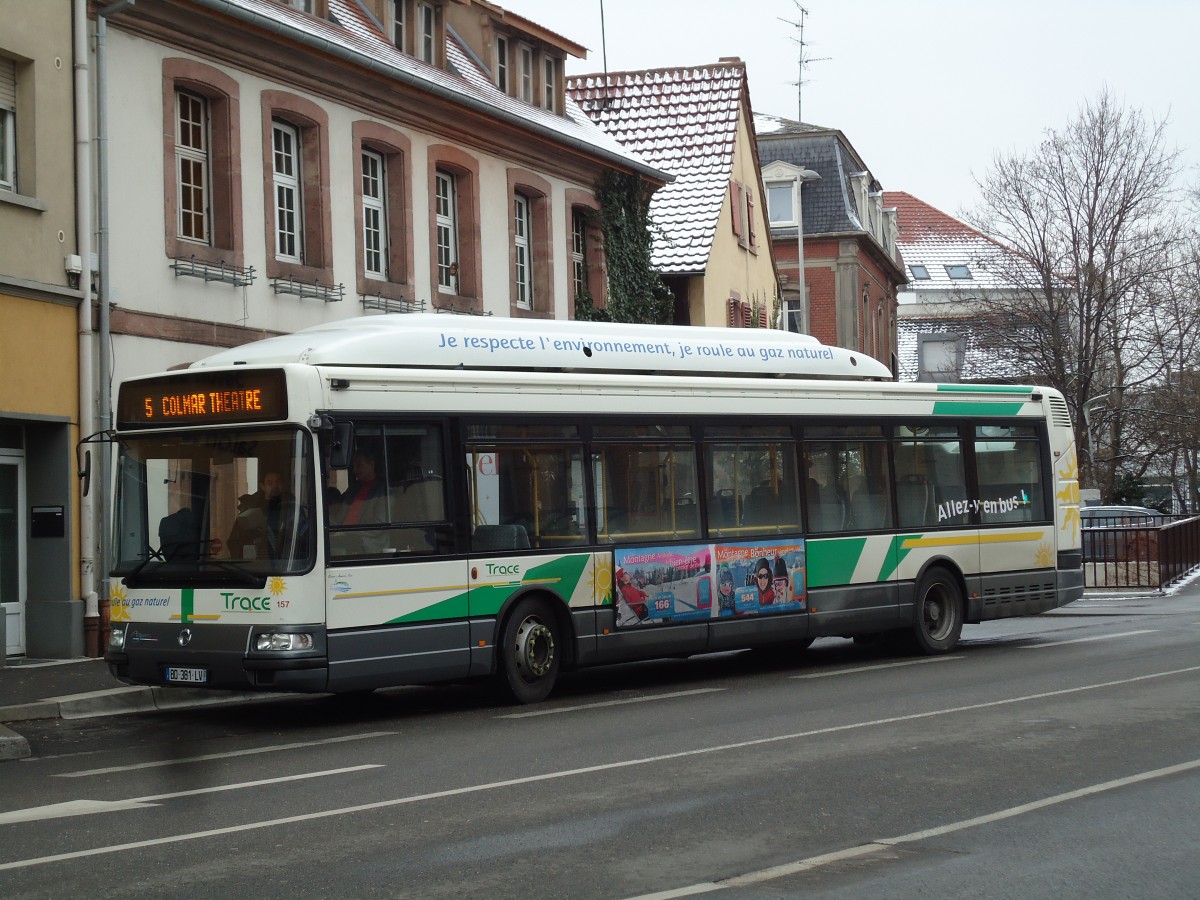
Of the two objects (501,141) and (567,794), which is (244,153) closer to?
(501,141)

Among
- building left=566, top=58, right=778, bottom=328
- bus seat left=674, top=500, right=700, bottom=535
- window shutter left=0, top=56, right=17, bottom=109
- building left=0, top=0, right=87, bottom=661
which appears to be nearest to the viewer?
bus seat left=674, top=500, right=700, bottom=535

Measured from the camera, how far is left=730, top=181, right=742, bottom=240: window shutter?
130 ft

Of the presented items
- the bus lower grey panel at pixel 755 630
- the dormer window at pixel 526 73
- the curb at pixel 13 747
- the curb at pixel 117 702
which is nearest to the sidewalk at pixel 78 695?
the curb at pixel 117 702

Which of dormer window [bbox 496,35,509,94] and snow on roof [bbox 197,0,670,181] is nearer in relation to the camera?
snow on roof [bbox 197,0,670,181]

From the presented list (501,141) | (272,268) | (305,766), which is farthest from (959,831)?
(501,141)

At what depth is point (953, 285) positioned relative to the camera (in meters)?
84.3

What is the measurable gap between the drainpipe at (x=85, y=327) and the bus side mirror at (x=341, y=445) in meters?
6.50

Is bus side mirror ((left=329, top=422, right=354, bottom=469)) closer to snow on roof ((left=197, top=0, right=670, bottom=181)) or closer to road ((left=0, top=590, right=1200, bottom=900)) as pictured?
road ((left=0, top=590, right=1200, bottom=900))

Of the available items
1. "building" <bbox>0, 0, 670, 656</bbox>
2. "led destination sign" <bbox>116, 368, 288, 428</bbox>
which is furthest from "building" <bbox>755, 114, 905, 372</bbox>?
"led destination sign" <bbox>116, 368, 288, 428</bbox>

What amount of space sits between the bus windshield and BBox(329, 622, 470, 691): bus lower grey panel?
0.76 metres

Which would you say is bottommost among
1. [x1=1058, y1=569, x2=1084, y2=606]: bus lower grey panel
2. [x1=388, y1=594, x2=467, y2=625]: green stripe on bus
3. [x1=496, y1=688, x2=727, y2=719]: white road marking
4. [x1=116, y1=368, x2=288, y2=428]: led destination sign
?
[x1=496, y1=688, x2=727, y2=719]: white road marking

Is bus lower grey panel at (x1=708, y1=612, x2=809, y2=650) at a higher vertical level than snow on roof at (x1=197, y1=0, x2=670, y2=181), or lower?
lower

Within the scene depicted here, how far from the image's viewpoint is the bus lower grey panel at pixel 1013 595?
19500 millimetres

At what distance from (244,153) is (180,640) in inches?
388
